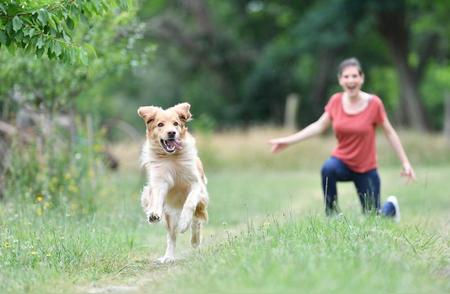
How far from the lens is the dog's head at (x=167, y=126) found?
7.26m

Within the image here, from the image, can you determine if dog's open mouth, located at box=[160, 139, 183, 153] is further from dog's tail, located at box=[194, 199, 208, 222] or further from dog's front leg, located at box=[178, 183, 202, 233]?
dog's tail, located at box=[194, 199, 208, 222]

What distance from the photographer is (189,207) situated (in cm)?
732

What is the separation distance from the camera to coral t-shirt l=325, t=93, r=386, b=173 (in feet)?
30.1

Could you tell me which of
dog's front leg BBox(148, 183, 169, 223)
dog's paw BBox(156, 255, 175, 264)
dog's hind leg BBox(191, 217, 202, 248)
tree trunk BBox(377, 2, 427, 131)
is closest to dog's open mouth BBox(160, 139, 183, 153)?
dog's front leg BBox(148, 183, 169, 223)

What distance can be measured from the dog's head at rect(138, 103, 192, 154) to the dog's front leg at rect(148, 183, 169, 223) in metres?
0.37

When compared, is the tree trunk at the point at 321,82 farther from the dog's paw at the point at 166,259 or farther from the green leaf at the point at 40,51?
the green leaf at the point at 40,51

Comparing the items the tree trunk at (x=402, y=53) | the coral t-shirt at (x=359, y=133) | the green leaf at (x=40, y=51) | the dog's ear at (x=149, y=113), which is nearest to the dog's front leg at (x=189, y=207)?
the dog's ear at (x=149, y=113)

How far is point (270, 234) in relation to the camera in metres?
6.89

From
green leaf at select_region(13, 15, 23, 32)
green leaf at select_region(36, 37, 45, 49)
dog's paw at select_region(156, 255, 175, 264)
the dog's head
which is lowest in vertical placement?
dog's paw at select_region(156, 255, 175, 264)

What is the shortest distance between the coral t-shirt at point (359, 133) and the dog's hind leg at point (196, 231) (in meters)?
2.21

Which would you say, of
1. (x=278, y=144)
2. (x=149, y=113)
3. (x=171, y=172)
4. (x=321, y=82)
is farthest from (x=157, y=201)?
(x=321, y=82)

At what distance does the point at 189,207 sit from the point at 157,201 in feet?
1.02

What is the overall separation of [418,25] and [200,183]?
26525mm

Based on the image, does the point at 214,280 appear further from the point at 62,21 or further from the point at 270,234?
the point at 62,21
